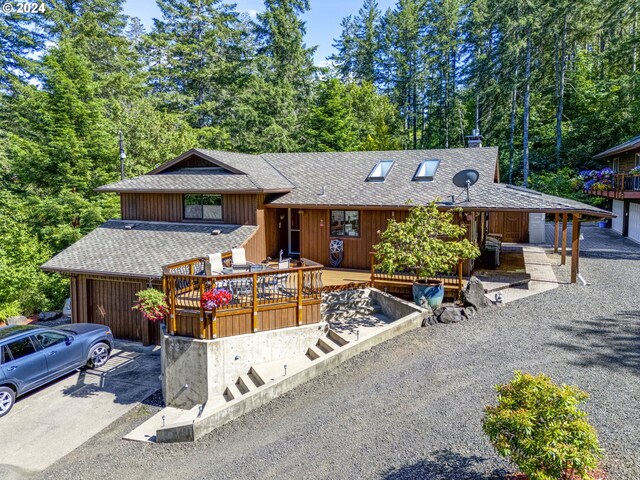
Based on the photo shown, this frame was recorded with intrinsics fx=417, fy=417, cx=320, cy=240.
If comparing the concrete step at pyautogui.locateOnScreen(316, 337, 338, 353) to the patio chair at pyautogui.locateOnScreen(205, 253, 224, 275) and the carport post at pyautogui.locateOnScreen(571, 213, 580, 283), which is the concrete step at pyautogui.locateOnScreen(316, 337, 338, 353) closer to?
the patio chair at pyautogui.locateOnScreen(205, 253, 224, 275)

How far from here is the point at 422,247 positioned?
1081 cm

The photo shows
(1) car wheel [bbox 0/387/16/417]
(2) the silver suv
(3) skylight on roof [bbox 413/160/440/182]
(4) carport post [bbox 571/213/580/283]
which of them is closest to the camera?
(1) car wheel [bbox 0/387/16/417]

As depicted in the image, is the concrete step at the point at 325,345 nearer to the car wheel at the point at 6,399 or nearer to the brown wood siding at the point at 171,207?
the brown wood siding at the point at 171,207

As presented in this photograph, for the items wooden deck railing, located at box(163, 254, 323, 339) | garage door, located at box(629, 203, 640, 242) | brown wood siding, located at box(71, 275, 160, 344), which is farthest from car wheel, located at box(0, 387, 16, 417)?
garage door, located at box(629, 203, 640, 242)

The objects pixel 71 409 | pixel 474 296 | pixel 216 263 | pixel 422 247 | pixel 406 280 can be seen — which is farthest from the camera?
pixel 406 280

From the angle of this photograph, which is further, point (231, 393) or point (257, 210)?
point (257, 210)

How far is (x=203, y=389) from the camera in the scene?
9.20 meters

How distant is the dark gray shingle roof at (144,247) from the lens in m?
12.4

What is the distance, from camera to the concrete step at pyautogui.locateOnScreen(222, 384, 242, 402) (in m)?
8.93

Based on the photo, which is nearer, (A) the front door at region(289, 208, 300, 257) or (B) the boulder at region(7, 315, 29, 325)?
(B) the boulder at region(7, 315, 29, 325)

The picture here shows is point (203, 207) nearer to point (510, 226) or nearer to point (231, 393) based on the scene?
point (231, 393)

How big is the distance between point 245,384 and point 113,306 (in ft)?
21.3

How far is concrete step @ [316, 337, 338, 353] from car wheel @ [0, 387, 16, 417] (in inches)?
281

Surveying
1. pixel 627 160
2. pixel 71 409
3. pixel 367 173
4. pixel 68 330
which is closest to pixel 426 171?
pixel 367 173
